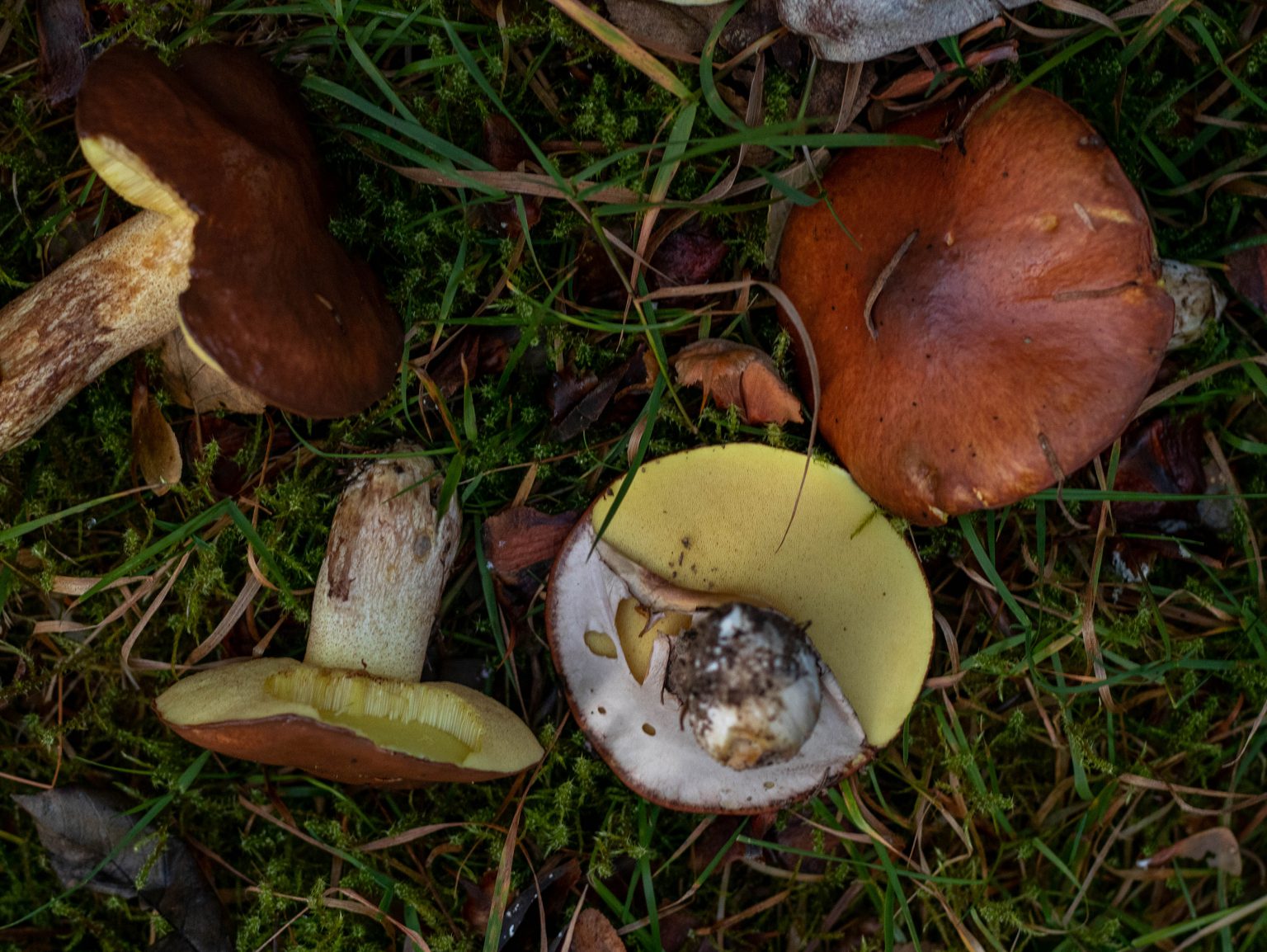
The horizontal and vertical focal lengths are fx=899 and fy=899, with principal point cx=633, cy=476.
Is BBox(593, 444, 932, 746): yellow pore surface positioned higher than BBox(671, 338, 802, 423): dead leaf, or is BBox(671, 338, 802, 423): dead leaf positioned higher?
BBox(671, 338, 802, 423): dead leaf

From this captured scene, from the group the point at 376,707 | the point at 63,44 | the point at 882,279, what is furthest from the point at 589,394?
the point at 63,44

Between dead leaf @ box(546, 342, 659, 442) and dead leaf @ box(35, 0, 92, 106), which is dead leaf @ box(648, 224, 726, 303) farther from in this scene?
dead leaf @ box(35, 0, 92, 106)

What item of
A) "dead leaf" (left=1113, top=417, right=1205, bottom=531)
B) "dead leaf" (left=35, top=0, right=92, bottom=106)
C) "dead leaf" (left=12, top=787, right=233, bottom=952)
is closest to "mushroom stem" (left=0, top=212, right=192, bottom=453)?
"dead leaf" (left=35, top=0, right=92, bottom=106)

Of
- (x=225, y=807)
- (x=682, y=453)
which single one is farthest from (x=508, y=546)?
(x=225, y=807)

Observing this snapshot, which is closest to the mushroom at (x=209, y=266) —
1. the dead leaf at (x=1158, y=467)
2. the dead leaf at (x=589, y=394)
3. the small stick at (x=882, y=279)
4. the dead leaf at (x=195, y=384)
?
the dead leaf at (x=195, y=384)

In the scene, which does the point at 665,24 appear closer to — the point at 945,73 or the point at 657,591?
the point at 945,73

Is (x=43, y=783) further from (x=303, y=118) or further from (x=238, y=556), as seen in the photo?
(x=303, y=118)

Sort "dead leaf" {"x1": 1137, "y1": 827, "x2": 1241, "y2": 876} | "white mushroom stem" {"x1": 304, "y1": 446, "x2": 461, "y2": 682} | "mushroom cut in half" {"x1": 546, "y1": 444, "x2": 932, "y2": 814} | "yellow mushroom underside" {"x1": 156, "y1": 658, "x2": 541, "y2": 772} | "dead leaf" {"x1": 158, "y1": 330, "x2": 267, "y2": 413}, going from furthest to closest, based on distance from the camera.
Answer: "dead leaf" {"x1": 1137, "y1": 827, "x2": 1241, "y2": 876}, "dead leaf" {"x1": 158, "y1": 330, "x2": 267, "y2": 413}, "white mushroom stem" {"x1": 304, "y1": 446, "x2": 461, "y2": 682}, "mushroom cut in half" {"x1": 546, "y1": 444, "x2": 932, "y2": 814}, "yellow mushroom underside" {"x1": 156, "y1": 658, "x2": 541, "y2": 772}

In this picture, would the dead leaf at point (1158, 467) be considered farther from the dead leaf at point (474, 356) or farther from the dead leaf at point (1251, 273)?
the dead leaf at point (474, 356)
